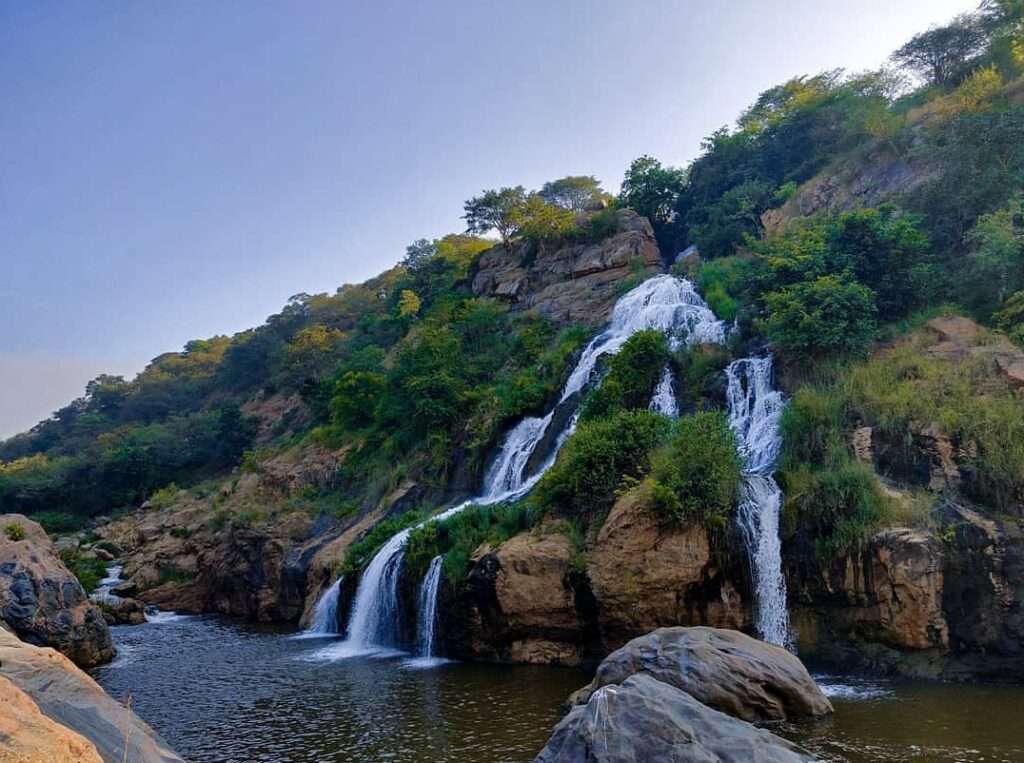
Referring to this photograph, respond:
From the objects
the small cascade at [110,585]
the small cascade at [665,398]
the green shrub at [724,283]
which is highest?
the green shrub at [724,283]

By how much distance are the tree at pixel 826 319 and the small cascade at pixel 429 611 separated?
1107cm

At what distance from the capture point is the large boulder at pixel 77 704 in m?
6.13

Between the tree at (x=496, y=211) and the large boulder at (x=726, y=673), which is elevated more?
the tree at (x=496, y=211)

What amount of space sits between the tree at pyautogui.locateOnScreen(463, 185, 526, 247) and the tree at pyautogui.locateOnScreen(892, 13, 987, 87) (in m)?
21.2

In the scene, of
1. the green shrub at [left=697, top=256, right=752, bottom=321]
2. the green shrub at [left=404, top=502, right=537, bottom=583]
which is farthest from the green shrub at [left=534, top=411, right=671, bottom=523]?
the green shrub at [left=697, top=256, right=752, bottom=321]

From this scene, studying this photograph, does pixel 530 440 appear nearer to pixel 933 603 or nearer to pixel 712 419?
pixel 712 419

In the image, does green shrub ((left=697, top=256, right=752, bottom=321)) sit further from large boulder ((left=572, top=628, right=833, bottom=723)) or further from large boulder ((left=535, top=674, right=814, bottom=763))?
large boulder ((left=535, top=674, right=814, bottom=763))

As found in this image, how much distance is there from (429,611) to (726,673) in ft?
29.9

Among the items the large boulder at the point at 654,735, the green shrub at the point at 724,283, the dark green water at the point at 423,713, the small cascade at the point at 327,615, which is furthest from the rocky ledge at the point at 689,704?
the green shrub at the point at 724,283

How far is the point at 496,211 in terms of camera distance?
45.3 metres

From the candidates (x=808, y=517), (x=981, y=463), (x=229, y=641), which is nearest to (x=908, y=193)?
(x=981, y=463)

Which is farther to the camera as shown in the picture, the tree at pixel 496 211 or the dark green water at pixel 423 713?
the tree at pixel 496 211

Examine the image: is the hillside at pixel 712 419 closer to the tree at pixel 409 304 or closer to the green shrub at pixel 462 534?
the green shrub at pixel 462 534

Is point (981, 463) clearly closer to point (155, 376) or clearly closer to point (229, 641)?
point (229, 641)
